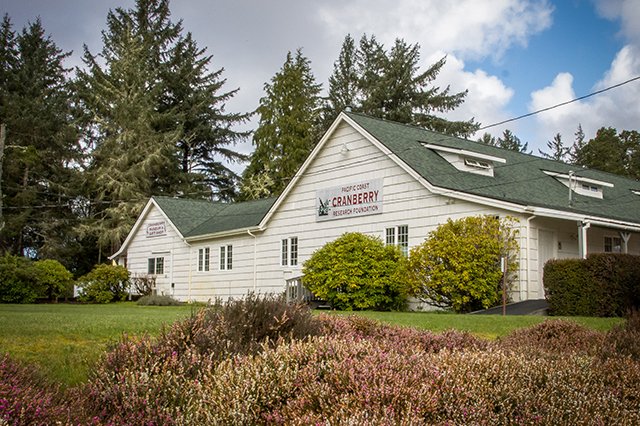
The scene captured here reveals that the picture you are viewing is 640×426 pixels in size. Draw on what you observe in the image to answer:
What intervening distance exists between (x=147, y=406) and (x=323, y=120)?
4949 cm

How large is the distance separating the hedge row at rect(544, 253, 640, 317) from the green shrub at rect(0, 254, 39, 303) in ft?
70.7

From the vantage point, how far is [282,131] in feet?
161

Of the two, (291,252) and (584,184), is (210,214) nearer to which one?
(291,252)

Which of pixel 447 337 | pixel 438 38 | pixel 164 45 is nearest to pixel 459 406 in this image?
pixel 447 337

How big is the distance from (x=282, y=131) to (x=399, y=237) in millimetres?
27949

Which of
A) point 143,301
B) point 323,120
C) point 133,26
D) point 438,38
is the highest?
point 133,26

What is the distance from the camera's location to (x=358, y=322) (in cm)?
908

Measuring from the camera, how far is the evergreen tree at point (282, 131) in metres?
48.1

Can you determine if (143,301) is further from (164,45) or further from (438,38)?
(164,45)

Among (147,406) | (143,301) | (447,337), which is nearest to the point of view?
(147,406)

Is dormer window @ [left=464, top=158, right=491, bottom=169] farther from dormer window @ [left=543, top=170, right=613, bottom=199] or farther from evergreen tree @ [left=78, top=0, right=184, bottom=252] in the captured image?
evergreen tree @ [left=78, top=0, right=184, bottom=252]

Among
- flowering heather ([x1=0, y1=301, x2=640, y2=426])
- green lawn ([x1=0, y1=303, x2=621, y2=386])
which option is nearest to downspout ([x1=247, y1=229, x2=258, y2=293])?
green lawn ([x1=0, y1=303, x2=621, y2=386])

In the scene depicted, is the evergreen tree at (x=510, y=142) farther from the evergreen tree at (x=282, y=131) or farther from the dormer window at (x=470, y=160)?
the dormer window at (x=470, y=160)

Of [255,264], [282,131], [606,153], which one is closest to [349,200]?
[255,264]
